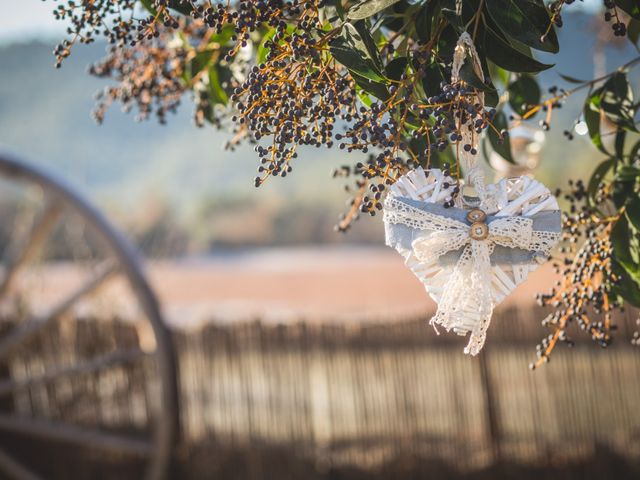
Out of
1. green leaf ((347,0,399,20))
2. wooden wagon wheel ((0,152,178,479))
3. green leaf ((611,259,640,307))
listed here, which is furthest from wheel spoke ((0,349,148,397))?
green leaf ((347,0,399,20))

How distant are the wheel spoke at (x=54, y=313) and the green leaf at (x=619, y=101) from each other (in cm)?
280

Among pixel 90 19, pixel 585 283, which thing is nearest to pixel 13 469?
pixel 90 19

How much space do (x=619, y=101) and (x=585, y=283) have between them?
0.32 meters

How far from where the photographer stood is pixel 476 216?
924mm

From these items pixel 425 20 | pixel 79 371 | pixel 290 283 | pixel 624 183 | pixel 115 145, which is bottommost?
pixel 79 371

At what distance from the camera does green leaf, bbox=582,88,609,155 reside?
1223 millimetres

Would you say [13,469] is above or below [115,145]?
below

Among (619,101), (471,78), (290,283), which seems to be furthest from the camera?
(290,283)

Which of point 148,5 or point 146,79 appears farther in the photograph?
point 146,79

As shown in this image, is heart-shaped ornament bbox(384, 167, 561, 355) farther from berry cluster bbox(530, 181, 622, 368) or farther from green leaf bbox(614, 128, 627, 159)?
green leaf bbox(614, 128, 627, 159)

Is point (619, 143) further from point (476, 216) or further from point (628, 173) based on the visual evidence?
point (476, 216)

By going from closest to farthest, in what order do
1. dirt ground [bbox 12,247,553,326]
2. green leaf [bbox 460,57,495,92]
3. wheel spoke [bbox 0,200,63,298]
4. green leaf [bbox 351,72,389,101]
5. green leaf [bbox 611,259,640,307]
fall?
green leaf [bbox 460,57,495,92] → green leaf [bbox 351,72,389,101] → green leaf [bbox 611,259,640,307] → wheel spoke [bbox 0,200,63,298] → dirt ground [bbox 12,247,553,326]

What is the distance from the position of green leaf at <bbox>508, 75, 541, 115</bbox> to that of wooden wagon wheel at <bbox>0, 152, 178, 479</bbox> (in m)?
2.48

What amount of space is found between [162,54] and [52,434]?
116 inches
